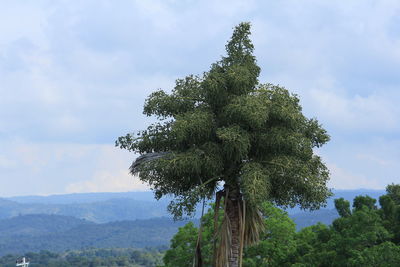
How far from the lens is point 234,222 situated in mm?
14234

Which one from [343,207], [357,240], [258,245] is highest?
[343,207]

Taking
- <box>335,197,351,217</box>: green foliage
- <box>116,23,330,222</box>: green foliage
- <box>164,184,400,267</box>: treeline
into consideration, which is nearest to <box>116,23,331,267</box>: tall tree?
<box>116,23,330,222</box>: green foliage

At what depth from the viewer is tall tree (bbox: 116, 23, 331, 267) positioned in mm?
13695

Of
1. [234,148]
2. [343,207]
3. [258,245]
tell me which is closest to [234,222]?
[234,148]

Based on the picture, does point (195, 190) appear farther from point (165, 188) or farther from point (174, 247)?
point (174, 247)

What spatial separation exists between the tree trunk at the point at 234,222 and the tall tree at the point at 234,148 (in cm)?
2

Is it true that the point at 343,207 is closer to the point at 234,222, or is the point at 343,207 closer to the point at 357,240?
the point at 357,240

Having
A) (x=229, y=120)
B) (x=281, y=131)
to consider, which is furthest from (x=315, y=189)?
(x=229, y=120)

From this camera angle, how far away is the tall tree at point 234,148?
44.9 feet

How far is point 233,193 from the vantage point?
565 inches

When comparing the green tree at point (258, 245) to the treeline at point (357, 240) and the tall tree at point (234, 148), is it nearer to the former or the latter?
the treeline at point (357, 240)

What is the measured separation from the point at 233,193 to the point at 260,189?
1211 millimetres

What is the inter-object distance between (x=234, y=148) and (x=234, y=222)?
183 cm

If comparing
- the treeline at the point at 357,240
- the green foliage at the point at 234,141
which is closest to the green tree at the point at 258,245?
the treeline at the point at 357,240
